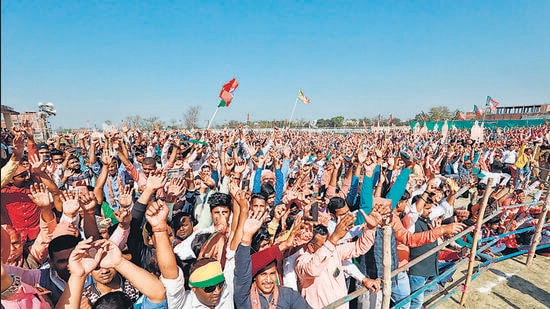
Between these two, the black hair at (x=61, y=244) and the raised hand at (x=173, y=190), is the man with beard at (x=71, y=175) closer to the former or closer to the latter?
the raised hand at (x=173, y=190)

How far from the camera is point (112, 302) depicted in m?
1.83

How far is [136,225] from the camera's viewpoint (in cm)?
263

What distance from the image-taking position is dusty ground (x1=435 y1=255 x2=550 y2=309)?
4.20 m

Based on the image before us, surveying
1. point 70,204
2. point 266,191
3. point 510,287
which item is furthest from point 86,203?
point 510,287

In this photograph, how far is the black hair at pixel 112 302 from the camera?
1803 millimetres

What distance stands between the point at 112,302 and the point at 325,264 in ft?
5.21

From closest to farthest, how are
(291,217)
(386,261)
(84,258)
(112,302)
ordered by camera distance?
(84,258)
(112,302)
(386,261)
(291,217)

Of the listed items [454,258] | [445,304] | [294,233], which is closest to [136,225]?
[294,233]

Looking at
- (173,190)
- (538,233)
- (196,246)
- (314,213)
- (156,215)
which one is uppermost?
(156,215)

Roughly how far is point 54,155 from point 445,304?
7.70 m

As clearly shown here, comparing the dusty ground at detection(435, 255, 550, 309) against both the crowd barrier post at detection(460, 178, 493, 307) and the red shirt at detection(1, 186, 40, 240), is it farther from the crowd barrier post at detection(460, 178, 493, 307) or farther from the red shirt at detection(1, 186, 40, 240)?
the red shirt at detection(1, 186, 40, 240)

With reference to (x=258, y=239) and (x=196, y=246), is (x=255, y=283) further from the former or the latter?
(x=196, y=246)

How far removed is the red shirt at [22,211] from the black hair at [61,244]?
1.56 metres

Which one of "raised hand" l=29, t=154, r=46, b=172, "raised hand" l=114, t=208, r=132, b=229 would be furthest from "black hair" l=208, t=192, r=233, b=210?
"raised hand" l=29, t=154, r=46, b=172
